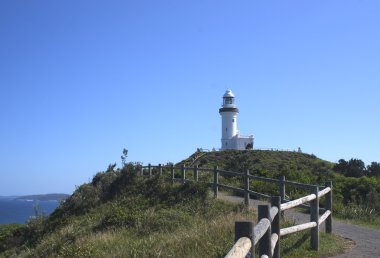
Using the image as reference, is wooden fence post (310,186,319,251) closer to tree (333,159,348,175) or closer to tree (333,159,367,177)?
tree (333,159,367,177)

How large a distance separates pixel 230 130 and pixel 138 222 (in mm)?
72818

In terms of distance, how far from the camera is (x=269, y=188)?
69.9 feet

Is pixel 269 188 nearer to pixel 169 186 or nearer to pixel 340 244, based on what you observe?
pixel 169 186

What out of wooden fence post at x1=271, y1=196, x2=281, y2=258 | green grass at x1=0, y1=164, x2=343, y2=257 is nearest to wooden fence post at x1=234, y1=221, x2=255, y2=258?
wooden fence post at x1=271, y1=196, x2=281, y2=258

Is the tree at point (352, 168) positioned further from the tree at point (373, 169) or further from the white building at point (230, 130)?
the white building at point (230, 130)

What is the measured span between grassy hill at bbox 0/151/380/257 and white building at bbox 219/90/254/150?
2202 inches

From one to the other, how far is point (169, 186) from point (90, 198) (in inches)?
216

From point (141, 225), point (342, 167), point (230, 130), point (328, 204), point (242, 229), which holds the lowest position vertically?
point (141, 225)

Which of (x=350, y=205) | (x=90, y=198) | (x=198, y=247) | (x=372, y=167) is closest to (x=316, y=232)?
(x=198, y=247)

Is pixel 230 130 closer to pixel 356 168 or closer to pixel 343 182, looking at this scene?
pixel 356 168

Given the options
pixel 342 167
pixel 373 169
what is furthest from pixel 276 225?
pixel 342 167

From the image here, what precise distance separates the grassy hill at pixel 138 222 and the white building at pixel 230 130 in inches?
2202

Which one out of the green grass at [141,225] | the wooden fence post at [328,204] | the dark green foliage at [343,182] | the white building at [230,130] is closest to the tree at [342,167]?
the dark green foliage at [343,182]

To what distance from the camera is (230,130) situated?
87375 mm
